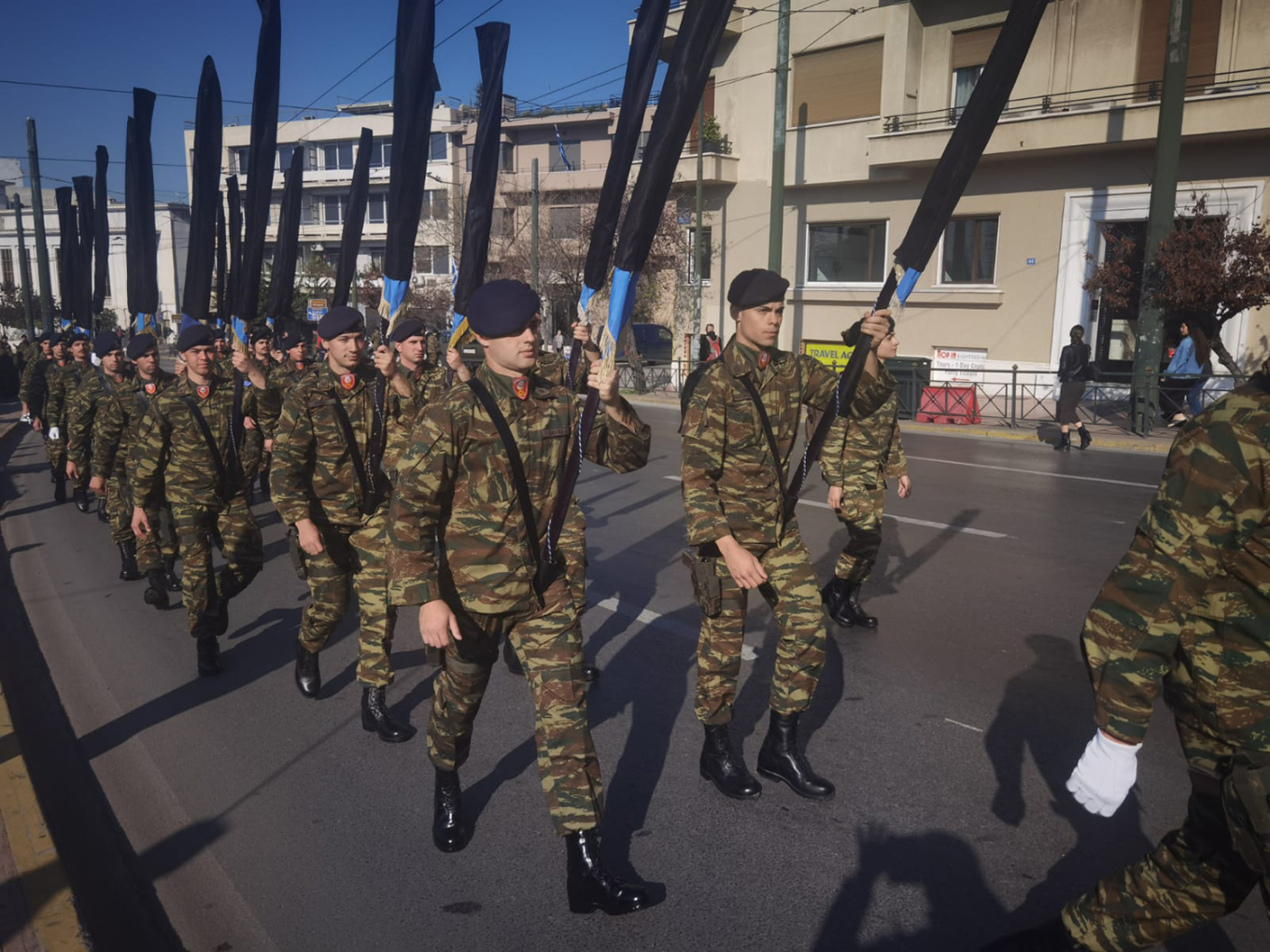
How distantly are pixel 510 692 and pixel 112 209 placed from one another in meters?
80.6

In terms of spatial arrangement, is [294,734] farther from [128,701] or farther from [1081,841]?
[1081,841]

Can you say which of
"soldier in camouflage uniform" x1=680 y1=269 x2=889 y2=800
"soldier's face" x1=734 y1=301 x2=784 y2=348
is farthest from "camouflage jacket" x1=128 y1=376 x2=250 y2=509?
"soldier's face" x1=734 y1=301 x2=784 y2=348

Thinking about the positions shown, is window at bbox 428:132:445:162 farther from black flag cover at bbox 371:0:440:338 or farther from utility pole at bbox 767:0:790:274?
black flag cover at bbox 371:0:440:338

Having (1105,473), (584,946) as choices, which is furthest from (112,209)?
(584,946)

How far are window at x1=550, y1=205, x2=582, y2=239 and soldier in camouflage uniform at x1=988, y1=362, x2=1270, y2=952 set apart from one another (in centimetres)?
3694

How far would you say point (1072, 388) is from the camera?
14.7m

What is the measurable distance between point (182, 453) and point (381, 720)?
2.31m

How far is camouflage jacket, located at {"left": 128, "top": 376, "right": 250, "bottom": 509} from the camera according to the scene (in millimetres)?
6016

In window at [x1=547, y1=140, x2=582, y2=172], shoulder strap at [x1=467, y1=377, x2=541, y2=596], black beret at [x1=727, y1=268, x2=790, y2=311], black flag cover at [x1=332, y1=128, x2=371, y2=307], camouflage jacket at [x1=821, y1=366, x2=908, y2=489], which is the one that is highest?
window at [x1=547, y1=140, x2=582, y2=172]

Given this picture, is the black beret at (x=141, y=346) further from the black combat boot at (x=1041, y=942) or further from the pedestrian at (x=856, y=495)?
the black combat boot at (x=1041, y=942)

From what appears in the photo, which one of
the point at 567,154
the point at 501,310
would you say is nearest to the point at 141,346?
the point at 501,310

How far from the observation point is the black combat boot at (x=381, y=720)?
479 centimetres

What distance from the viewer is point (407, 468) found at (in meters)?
3.42

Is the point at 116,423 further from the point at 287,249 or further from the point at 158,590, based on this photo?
the point at 287,249
